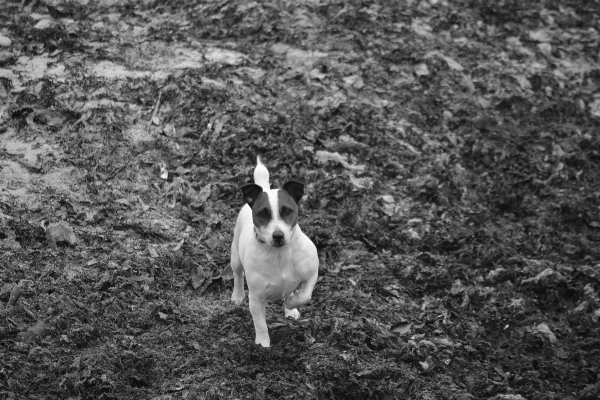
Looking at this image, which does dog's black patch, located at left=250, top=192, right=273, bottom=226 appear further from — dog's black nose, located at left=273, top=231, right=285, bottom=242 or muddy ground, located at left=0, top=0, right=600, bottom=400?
muddy ground, located at left=0, top=0, right=600, bottom=400

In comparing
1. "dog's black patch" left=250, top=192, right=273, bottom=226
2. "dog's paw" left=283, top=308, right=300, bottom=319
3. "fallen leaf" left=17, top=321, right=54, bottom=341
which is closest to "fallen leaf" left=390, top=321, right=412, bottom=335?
"dog's paw" left=283, top=308, right=300, bottom=319

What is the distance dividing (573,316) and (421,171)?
9.48 ft

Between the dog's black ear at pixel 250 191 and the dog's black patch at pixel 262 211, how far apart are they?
0.10 metres

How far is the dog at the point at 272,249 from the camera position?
640 cm

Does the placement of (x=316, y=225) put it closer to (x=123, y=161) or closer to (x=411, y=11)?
(x=123, y=161)

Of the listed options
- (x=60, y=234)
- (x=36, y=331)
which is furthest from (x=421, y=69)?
(x=36, y=331)

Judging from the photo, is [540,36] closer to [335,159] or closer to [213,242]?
[335,159]

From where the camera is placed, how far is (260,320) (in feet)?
23.3

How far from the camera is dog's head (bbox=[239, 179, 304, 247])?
6.32m

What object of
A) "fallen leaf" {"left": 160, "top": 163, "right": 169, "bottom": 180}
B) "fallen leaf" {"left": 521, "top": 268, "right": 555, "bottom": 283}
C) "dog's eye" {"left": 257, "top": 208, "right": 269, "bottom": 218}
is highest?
"dog's eye" {"left": 257, "top": 208, "right": 269, "bottom": 218}

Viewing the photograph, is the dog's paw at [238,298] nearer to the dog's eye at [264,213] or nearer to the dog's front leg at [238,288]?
the dog's front leg at [238,288]

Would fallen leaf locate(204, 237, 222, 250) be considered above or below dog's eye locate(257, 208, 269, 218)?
below

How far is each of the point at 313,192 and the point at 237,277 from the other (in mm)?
2439

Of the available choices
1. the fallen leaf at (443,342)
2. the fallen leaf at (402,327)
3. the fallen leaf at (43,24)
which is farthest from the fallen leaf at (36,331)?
the fallen leaf at (43,24)
